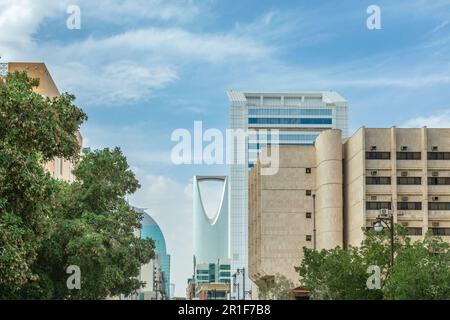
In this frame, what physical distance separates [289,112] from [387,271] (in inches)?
5295

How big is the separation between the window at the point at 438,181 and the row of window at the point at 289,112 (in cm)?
7059

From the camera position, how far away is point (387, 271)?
5400 cm

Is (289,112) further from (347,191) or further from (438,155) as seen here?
(438,155)

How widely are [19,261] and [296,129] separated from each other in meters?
161

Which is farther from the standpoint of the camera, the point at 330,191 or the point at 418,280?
the point at 330,191

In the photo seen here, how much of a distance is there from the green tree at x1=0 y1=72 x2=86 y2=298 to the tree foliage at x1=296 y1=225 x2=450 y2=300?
20.9m

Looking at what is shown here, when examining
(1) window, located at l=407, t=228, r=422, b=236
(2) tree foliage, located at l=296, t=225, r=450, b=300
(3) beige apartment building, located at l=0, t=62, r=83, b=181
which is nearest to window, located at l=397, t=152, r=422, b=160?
(1) window, located at l=407, t=228, r=422, b=236

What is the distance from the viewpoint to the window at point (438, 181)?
118 m

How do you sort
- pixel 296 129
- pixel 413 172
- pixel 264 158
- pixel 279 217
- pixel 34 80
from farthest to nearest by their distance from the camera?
pixel 296 129 < pixel 264 158 < pixel 279 217 < pixel 413 172 < pixel 34 80

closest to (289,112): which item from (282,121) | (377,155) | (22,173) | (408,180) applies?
(282,121)

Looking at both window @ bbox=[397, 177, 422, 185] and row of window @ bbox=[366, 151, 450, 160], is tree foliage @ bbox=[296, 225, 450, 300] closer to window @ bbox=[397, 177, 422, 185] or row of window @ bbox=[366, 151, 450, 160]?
row of window @ bbox=[366, 151, 450, 160]
